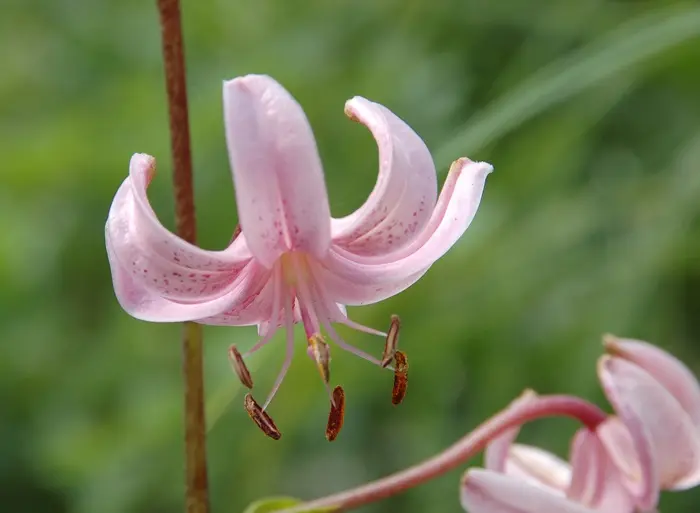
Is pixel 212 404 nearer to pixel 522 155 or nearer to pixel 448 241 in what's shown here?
pixel 448 241

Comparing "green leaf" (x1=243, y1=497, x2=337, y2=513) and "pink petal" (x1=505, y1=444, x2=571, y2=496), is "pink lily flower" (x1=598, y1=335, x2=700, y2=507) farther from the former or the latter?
"green leaf" (x1=243, y1=497, x2=337, y2=513)

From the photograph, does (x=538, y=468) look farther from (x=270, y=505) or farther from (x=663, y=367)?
(x=270, y=505)

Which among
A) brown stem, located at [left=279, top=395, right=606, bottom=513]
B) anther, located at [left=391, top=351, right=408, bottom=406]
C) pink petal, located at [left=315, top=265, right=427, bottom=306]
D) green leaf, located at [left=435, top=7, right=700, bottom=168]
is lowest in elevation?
brown stem, located at [left=279, top=395, right=606, bottom=513]

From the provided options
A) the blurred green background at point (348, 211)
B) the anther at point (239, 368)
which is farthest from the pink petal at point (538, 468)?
the blurred green background at point (348, 211)

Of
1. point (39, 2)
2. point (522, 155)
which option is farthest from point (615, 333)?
point (39, 2)

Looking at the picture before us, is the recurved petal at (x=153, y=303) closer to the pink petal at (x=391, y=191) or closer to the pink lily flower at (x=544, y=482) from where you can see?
the pink petal at (x=391, y=191)

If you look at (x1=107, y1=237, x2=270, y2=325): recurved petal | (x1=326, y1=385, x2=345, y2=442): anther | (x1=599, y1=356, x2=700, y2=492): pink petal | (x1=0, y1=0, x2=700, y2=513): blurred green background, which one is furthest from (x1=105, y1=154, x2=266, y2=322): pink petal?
(x1=0, y1=0, x2=700, y2=513): blurred green background
